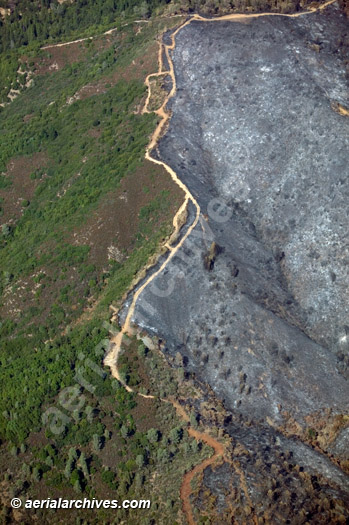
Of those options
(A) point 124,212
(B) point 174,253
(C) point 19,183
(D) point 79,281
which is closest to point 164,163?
(A) point 124,212

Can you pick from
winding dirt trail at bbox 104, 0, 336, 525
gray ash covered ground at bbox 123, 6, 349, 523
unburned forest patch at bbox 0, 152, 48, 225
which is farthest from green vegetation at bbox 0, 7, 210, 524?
gray ash covered ground at bbox 123, 6, 349, 523

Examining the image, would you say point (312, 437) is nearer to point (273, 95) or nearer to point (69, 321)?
point (69, 321)

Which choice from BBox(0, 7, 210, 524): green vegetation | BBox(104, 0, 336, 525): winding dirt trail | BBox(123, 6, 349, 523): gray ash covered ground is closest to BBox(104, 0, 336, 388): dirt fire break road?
BBox(104, 0, 336, 525): winding dirt trail

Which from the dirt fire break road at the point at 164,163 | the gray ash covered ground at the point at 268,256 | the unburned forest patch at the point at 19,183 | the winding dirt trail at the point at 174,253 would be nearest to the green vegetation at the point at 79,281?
the unburned forest patch at the point at 19,183

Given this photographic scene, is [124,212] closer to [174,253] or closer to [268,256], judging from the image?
[174,253]

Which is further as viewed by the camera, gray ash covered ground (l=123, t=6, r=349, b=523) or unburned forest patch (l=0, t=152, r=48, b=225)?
unburned forest patch (l=0, t=152, r=48, b=225)

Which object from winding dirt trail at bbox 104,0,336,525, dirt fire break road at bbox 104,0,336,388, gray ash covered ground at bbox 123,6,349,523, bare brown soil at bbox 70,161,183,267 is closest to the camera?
winding dirt trail at bbox 104,0,336,525

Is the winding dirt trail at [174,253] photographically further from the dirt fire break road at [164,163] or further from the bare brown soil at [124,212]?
the bare brown soil at [124,212]

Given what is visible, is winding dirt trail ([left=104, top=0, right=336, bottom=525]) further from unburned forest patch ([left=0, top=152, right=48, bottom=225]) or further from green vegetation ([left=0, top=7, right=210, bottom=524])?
unburned forest patch ([left=0, top=152, right=48, bottom=225])

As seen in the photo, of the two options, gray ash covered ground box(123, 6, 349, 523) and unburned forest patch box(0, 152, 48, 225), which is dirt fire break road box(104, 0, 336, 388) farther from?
unburned forest patch box(0, 152, 48, 225)

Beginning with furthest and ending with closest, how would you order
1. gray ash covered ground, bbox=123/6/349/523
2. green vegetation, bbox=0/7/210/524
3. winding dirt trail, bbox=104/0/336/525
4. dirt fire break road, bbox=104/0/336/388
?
dirt fire break road, bbox=104/0/336/388, gray ash covered ground, bbox=123/6/349/523, green vegetation, bbox=0/7/210/524, winding dirt trail, bbox=104/0/336/525
